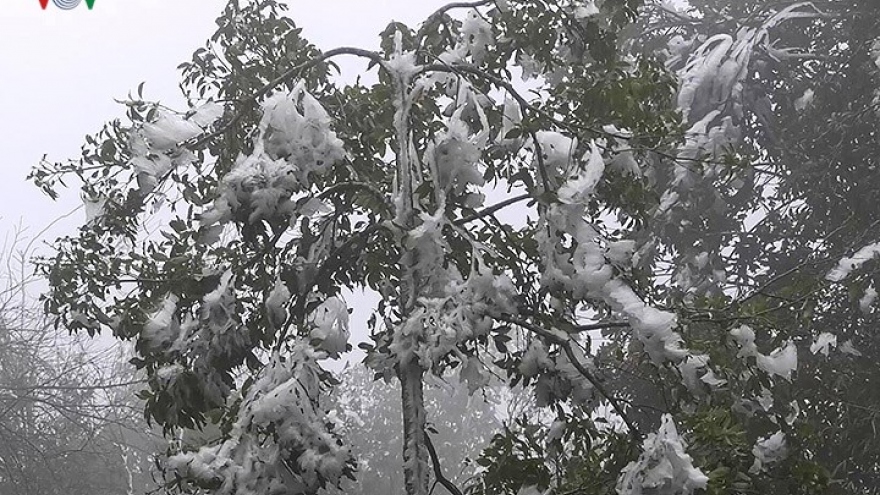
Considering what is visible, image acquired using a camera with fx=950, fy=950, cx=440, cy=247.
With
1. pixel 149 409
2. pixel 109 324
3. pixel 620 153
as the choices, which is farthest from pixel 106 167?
pixel 620 153

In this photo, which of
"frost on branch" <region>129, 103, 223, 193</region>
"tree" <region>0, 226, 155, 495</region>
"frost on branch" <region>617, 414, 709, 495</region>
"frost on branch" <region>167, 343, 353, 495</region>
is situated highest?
"tree" <region>0, 226, 155, 495</region>

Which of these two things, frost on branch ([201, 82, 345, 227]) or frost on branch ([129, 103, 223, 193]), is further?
frost on branch ([129, 103, 223, 193])

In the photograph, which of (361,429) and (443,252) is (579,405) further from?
(361,429)

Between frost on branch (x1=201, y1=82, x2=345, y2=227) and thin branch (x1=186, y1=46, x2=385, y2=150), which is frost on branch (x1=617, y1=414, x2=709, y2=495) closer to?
frost on branch (x1=201, y1=82, x2=345, y2=227)

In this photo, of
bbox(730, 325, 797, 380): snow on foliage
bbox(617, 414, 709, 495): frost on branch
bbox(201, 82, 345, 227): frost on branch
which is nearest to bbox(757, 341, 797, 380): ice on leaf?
bbox(730, 325, 797, 380): snow on foliage

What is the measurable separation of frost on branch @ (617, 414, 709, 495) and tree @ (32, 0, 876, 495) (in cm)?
1

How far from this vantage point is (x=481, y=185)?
15.3 feet

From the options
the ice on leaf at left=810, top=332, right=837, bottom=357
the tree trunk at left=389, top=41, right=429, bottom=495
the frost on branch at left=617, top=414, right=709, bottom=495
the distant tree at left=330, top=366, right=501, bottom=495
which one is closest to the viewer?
the frost on branch at left=617, top=414, right=709, bottom=495

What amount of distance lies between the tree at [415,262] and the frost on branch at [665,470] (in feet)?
0.03

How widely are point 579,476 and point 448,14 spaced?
2787 mm

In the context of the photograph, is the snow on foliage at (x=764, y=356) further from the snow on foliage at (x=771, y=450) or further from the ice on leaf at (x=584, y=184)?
the ice on leaf at (x=584, y=184)

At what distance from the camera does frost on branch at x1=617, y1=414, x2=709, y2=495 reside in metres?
3.99

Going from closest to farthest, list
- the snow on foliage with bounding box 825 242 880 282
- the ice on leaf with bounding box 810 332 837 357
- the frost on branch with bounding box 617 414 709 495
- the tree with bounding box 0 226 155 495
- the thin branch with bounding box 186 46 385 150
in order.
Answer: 1. the frost on branch with bounding box 617 414 709 495
2. the thin branch with bounding box 186 46 385 150
3. the snow on foliage with bounding box 825 242 880 282
4. the ice on leaf with bounding box 810 332 837 357
5. the tree with bounding box 0 226 155 495

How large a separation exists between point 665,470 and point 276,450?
Result: 170 cm
